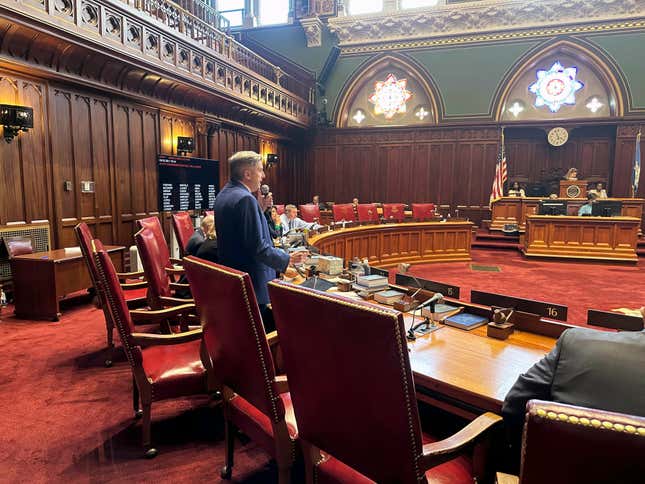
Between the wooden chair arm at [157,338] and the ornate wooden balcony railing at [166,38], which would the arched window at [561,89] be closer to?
the ornate wooden balcony railing at [166,38]

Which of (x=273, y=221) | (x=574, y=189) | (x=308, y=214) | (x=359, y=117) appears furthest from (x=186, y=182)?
(x=574, y=189)

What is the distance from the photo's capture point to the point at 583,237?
8.48 meters

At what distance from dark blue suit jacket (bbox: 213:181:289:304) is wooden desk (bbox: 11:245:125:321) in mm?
2645

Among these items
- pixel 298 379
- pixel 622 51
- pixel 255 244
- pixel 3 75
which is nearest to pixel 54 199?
pixel 3 75

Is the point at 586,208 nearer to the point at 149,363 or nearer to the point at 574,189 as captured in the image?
the point at 574,189

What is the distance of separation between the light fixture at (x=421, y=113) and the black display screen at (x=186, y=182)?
6.41 metres

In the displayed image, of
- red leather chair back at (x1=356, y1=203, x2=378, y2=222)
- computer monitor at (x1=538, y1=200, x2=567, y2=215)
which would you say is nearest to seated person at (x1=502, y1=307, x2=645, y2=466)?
red leather chair back at (x1=356, y1=203, x2=378, y2=222)

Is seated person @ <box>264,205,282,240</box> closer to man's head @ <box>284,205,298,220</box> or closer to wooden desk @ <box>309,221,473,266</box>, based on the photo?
man's head @ <box>284,205,298,220</box>

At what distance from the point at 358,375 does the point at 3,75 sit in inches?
214

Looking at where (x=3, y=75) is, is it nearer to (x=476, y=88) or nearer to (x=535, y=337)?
(x=535, y=337)

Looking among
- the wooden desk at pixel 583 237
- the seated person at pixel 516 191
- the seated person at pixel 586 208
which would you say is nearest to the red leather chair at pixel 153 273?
the wooden desk at pixel 583 237

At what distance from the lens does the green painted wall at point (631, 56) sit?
10.2 m

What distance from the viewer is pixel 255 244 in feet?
7.86

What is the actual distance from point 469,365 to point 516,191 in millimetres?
10115
